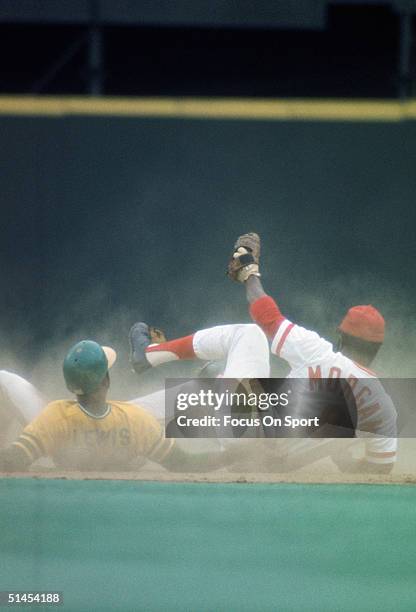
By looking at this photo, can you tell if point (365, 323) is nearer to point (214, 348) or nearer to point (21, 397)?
point (214, 348)

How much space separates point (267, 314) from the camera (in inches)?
126

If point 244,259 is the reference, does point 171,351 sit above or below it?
below

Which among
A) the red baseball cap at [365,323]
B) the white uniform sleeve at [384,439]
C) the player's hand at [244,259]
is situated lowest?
the white uniform sleeve at [384,439]

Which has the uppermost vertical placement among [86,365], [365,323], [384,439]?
[365,323]

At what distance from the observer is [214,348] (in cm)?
320

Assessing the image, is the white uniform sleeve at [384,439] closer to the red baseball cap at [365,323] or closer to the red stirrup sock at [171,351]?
the red baseball cap at [365,323]

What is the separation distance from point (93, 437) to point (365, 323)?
98 centimetres

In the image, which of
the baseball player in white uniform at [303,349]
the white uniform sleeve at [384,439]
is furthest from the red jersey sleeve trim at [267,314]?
the white uniform sleeve at [384,439]

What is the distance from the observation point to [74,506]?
2822 mm

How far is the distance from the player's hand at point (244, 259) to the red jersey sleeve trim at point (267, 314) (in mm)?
92

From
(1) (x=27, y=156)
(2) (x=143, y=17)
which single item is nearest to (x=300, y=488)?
(1) (x=27, y=156)

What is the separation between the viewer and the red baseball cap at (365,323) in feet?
10.4

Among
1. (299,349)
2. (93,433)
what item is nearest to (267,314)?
(299,349)

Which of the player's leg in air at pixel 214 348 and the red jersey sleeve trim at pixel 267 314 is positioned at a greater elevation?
the red jersey sleeve trim at pixel 267 314
